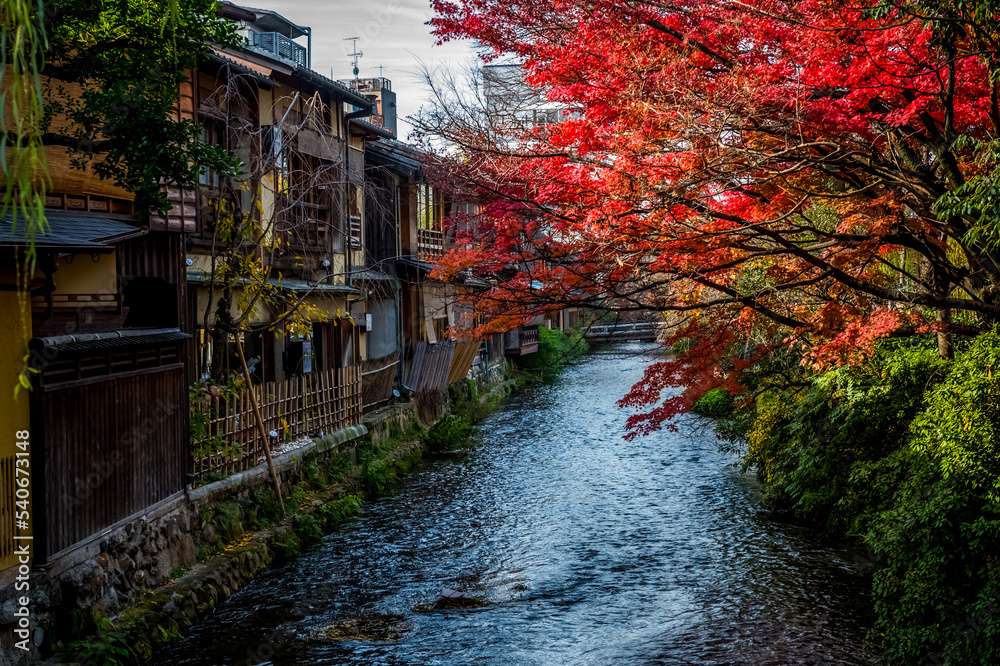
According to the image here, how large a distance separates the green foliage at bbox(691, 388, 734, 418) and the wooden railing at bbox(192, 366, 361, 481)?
12627 mm

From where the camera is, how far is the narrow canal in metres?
9.46

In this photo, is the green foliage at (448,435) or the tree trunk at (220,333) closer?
the tree trunk at (220,333)

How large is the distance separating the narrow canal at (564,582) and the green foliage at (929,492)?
1.17 meters

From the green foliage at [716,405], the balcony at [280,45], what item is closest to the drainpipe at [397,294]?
the balcony at [280,45]

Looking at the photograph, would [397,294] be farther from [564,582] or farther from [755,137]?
[755,137]

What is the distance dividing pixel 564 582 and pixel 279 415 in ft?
20.7

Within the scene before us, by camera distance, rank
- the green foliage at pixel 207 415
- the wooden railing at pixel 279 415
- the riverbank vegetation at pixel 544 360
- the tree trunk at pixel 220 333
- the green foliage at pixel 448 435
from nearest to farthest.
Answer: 1. the green foliage at pixel 207 415
2. the wooden railing at pixel 279 415
3. the tree trunk at pixel 220 333
4. the green foliage at pixel 448 435
5. the riverbank vegetation at pixel 544 360

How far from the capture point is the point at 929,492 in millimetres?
8352

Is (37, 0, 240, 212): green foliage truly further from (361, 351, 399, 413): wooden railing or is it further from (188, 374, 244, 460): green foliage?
(361, 351, 399, 413): wooden railing

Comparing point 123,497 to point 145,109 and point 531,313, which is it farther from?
point 531,313

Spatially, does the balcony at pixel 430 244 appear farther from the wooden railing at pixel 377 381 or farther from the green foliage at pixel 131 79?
the green foliage at pixel 131 79

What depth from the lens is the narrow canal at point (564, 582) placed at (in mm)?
9461

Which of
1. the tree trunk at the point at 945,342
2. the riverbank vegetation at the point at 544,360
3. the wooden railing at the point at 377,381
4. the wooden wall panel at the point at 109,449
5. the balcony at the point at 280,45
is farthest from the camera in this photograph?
the riverbank vegetation at the point at 544,360

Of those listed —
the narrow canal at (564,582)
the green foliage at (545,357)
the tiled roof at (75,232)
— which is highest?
the tiled roof at (75,232)
